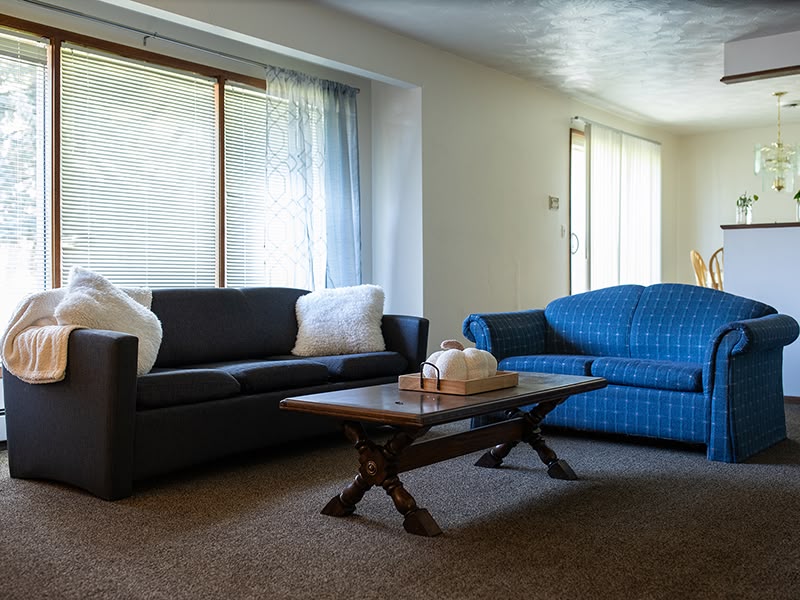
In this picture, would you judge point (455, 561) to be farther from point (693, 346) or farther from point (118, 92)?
point (118, 92)

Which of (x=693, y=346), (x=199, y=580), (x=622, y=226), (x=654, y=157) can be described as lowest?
(x=199, y=580)

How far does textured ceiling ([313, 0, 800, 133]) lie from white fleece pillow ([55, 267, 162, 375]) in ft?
7.64

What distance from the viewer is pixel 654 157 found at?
30.6ft

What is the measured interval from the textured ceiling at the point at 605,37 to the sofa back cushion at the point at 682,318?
1.86 m

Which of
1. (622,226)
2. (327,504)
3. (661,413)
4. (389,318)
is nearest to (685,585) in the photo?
(327,504)

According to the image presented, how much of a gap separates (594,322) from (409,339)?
1.14 meters

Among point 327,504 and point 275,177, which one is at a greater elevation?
point 275,177

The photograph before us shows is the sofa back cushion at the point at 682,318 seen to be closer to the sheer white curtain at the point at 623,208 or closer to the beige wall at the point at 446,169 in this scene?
the beige wall at the point at 446,169

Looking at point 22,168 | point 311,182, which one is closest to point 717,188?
point 311,182

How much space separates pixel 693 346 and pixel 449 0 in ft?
8.39

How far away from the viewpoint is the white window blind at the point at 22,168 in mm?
4211

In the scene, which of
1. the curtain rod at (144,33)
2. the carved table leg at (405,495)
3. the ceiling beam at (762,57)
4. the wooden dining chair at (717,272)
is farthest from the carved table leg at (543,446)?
the wooden dining chair at (717,272)

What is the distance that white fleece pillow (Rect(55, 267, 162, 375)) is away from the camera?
349cm

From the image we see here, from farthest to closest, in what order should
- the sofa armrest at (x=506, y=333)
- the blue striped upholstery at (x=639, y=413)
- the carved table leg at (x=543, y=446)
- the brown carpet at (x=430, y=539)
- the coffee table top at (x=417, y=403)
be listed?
the sofa armrest at (x=506, y=333), the blue striped upholstery at (x=639, y=413), the carved table leg at (x=543, y=446), the coffee table top at (x=417, y=403), the brown carpet at (x=430, y=539)
